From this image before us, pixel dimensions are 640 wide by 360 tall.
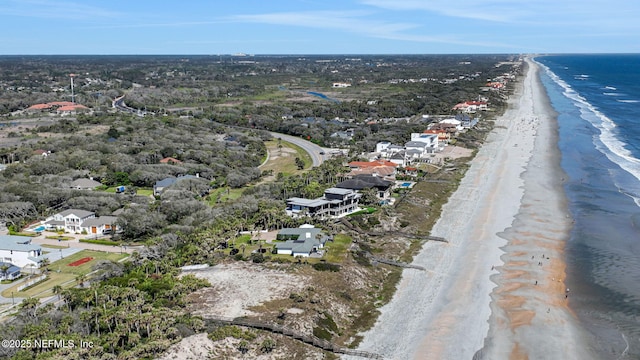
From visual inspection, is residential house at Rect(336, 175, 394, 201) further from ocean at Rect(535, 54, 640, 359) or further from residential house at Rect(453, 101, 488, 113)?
residential house at Rect(453, 101, 488, 113)

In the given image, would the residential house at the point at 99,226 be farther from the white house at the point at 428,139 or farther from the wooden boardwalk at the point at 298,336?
the white house at the point at 428,139

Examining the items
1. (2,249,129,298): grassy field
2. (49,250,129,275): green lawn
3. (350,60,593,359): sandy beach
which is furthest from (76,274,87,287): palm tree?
(350,60,593,359): sandy beach

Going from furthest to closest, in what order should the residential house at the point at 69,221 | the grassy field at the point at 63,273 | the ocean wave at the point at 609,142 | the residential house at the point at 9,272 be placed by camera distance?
1. the ocean wave at the point at 609,142
2. the residential house at the point at 69,221
3. the residential house at the point at 9,272
4. the grassy field at the point at 63,273

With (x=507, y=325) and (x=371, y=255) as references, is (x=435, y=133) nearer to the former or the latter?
(x=371, y=255)

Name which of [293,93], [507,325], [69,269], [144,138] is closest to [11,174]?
[144,138]

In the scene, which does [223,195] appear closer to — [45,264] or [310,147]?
[45,264]

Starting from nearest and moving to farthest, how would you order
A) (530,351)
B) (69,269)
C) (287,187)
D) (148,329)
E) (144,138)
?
(148,329) → (530,351) → (69,269) → (287,187) → (144,138)

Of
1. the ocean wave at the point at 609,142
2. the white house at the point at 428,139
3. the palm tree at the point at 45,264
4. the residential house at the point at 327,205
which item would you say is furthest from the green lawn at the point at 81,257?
the ocean wave at the point at 609,142
